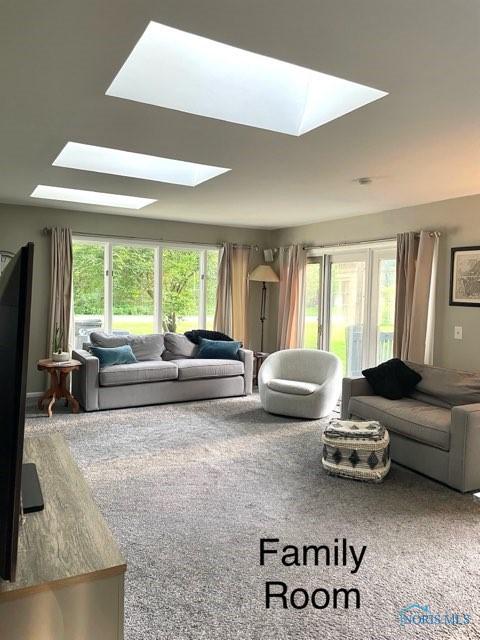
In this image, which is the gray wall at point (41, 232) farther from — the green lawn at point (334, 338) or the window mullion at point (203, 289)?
the green lawn at point (334, 338)

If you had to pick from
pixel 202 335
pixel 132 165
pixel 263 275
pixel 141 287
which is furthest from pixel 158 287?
pixel 132 165

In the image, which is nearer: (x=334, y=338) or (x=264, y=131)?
(x=264, y=131)

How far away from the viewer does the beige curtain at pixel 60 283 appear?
5.87 m

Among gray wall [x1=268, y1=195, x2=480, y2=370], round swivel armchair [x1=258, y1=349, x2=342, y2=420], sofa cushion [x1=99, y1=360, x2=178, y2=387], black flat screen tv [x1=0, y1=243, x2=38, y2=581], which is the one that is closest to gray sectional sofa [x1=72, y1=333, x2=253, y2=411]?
sofa cushion [x1=99, y1=360, x2=178, y2=387]

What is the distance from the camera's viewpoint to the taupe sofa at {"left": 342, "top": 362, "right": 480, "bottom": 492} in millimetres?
3281

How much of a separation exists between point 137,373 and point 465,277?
3608 millimetres

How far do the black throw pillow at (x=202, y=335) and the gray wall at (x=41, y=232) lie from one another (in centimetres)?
138

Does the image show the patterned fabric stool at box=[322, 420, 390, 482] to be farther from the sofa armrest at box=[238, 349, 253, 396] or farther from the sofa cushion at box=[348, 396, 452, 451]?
the sofa armrest at box=[238, 349, 253, 396]

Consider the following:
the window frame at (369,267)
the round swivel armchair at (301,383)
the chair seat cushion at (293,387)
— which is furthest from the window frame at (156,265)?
the chair seat cushion at (293,387)

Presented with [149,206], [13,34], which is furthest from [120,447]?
[13,34]

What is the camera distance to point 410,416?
3725 mm

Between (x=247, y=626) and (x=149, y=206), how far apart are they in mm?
4572

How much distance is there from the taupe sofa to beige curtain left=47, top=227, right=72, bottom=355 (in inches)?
141

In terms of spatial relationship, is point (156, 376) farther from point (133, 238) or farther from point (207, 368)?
point (133, 238)
